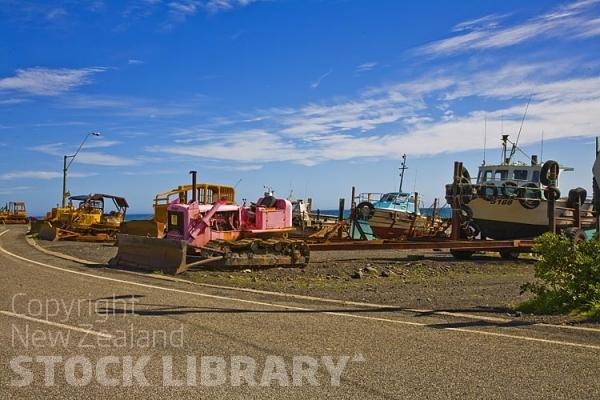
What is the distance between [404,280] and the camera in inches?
588

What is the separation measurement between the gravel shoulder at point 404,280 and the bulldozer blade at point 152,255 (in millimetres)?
536

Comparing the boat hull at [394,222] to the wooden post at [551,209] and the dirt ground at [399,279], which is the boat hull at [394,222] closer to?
the dirt ground at [399,279]

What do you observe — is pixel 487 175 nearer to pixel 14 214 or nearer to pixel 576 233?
pixel 576 233

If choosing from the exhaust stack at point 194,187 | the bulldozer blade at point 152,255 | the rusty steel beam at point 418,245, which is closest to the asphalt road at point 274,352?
the bulldozer blade at point 152,255

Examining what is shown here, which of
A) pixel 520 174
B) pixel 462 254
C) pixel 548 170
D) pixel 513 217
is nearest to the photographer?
pixel 462 254

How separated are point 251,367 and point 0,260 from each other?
15.0 m

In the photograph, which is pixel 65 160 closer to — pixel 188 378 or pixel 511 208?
pixel 511 208

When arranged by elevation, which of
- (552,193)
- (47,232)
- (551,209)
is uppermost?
(552,193)

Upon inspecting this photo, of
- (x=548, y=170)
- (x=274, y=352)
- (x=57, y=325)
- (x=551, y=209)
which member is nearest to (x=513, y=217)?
(x=548, y=170)

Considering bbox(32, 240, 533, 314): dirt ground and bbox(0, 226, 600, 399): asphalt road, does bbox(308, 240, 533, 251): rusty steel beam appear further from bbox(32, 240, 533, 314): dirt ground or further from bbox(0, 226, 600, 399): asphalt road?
bbox(0, 226, 600, 399): asphalt road

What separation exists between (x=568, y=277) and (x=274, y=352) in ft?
18.3

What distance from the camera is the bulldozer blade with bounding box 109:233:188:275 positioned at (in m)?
15.7

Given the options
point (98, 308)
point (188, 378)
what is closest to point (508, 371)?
point (188, 378)

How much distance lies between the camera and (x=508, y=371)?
19.9 ft
